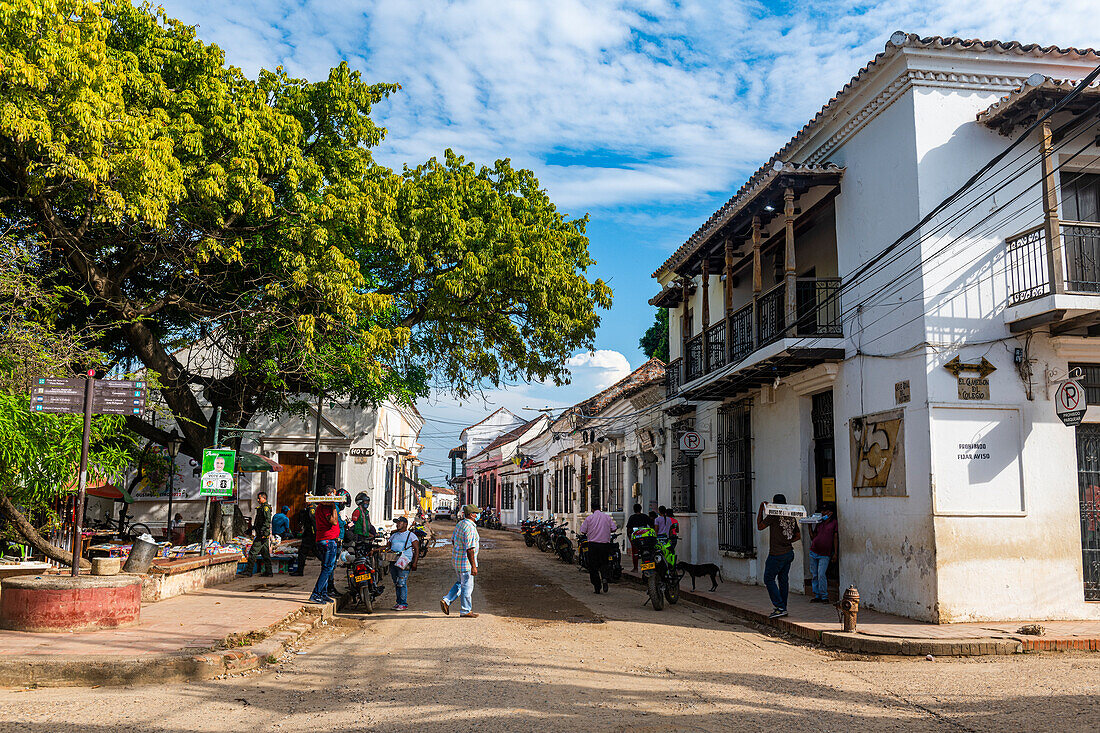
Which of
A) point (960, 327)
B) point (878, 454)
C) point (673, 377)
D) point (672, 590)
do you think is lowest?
point (672, 590)

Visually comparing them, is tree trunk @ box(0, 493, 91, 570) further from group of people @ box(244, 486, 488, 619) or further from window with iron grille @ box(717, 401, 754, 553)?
window with iron grille @ box(717, 401, 754, 553)

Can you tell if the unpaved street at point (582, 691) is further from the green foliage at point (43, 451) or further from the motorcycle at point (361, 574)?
the green foliage at point (43, 451)

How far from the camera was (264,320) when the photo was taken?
1317 cm

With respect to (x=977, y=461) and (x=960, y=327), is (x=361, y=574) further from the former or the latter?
(x=960, y=327)

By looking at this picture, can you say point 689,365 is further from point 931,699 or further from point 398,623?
point 931,699

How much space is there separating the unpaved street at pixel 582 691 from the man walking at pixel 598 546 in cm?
473

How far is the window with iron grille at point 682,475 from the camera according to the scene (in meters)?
19.4

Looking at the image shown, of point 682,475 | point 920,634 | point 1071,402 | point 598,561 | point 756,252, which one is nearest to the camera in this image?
point 920,634

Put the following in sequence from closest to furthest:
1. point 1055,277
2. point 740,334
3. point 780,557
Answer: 1. point 1055,277
2. point 780,557
3. point 740,334

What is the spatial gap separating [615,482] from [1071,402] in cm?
1659

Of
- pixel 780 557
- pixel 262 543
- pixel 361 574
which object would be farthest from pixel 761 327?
pixel 262 543

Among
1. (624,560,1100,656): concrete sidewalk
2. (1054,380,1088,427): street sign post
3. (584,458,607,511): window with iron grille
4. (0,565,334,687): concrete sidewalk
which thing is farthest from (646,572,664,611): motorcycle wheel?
(584,458,607,511): window with iron grille

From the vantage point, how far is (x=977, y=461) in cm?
1064

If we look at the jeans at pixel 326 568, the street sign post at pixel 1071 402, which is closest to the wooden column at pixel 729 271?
the street sign post at pixel 1071 402
